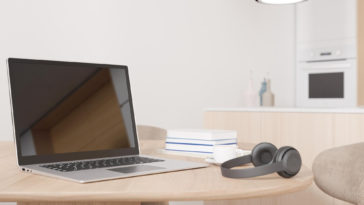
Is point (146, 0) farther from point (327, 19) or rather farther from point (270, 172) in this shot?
point (270, 172)

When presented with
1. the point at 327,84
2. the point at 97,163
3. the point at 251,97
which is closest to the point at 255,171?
the point at 97,163

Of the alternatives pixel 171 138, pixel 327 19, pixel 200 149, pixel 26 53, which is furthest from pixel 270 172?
pixel 327 19

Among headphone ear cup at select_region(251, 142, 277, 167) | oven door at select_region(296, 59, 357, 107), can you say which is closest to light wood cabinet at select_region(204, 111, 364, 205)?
oven door at select_region(296, 59, 357, 107)

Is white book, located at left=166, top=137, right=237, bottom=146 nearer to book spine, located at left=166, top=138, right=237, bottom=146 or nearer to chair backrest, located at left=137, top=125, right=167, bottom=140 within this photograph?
book spine, located at left=166, top=138, right=237, bottom=146

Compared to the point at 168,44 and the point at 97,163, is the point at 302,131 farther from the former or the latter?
the point at 97,163

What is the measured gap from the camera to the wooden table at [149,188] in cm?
88

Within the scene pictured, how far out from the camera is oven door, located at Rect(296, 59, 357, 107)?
437 centimetres

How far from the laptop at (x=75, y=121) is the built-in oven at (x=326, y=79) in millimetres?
3407

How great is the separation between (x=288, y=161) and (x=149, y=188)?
338 mm

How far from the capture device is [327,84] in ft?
14.8

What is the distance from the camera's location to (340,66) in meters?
4.43

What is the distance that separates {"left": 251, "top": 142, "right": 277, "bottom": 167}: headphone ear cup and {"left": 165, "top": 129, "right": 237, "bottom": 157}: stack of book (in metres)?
0.29

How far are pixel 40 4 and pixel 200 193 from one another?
2.95 metres

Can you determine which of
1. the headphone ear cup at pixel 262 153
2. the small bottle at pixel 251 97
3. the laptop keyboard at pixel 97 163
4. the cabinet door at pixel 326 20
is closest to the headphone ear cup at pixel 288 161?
the headphone ear cup at pixel 262 153
